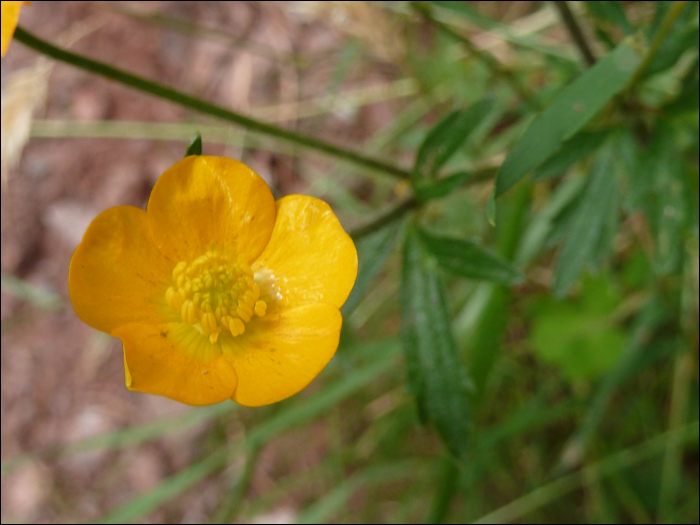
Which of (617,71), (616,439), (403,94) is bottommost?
(616,439)

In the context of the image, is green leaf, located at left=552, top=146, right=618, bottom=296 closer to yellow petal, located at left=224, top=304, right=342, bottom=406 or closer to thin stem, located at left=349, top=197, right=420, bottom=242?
thin stem, located at left=349, top=197, right=420, bottom=242

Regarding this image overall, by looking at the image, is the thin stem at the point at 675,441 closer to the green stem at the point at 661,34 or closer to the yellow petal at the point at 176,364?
the green stem at the point at 661,34

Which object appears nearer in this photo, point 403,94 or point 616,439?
point 616,439

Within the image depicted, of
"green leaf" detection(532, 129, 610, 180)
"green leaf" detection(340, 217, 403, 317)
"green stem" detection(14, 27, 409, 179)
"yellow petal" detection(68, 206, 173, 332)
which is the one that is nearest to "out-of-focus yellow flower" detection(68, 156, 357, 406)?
"yellow petal" detection(68, 206, 173, 332)

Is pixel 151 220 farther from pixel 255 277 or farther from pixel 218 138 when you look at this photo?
pixel 218 138

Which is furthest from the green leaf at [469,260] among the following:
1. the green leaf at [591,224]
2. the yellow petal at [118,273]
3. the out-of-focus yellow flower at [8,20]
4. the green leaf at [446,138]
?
the out-of-focus yellow flower at [8,20]

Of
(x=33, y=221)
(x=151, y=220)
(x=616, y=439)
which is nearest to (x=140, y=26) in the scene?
(x=33, y=221)
